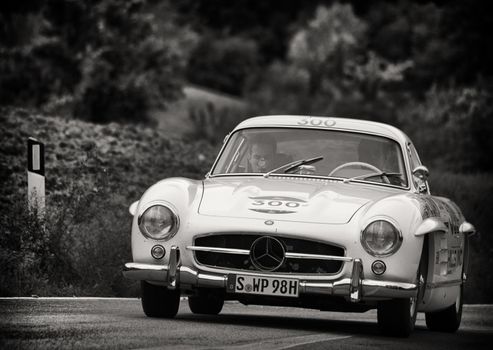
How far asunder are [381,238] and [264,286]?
0.84m

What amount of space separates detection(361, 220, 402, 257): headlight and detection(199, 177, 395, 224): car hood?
193 mm

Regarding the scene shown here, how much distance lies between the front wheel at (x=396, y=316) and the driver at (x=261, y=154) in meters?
1.88

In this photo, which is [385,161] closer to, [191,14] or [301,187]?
[301,187]

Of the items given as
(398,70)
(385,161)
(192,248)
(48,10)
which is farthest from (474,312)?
(398,70)

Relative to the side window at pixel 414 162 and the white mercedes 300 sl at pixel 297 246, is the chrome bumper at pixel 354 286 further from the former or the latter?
the side window at pixel 414 162

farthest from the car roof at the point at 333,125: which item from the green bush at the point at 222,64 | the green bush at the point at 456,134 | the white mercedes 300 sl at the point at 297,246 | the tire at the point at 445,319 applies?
the green bush at the point at 222,64

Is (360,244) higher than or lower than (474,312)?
higher

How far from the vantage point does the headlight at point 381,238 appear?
28.5 feet

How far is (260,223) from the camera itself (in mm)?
8758

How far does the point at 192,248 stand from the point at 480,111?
80.3 feet

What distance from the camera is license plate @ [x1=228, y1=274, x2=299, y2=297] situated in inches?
339

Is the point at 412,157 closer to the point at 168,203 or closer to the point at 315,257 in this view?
the point at 315,257

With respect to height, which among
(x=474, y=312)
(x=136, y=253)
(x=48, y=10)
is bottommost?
(x=474, y=312)

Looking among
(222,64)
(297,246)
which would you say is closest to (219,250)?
(297,246)
